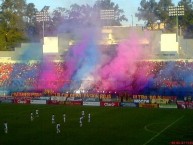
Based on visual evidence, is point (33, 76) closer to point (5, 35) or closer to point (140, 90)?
point (140, 90)

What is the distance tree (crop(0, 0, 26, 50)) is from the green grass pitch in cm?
4529

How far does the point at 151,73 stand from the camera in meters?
55.6

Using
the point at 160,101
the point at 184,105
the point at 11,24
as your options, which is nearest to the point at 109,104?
the point at 160,101

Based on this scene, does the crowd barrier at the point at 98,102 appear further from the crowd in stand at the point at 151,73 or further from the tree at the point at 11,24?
the tree at the point at 11,24

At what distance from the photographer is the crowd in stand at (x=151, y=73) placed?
173 feet

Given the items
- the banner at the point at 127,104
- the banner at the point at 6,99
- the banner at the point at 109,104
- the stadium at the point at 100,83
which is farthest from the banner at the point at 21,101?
the banner at the point at 127,104

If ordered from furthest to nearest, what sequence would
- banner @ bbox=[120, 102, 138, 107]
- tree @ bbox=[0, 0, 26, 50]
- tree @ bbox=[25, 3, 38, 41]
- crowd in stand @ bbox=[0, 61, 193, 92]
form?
1. tree @ bbox=[25, 3, 38, 41]
2. tree @ bbox=[0, 0, 26, 50]
3. crowd in stand @ bbox=[0, 61, 193, 92]
4. banner @ bbox=[120, 102, 138, 107]

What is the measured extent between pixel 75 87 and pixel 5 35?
115 feet

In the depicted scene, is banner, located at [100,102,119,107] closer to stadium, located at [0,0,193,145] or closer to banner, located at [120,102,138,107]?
stadium, located at [0,0,193,145]

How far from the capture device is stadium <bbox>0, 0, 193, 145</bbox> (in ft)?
103

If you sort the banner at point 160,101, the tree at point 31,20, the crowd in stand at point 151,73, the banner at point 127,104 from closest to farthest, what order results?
the banner at point 160,101, the banner at point 127,104, the crowd in stand at point 151,73, the tree at point 31,20

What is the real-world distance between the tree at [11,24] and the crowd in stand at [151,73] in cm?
2052

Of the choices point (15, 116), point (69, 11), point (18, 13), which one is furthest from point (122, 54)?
point (18, 13)

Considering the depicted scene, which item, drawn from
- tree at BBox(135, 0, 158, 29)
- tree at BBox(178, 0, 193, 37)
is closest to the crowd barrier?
tree at BBox(178, 0, 193, 37)
